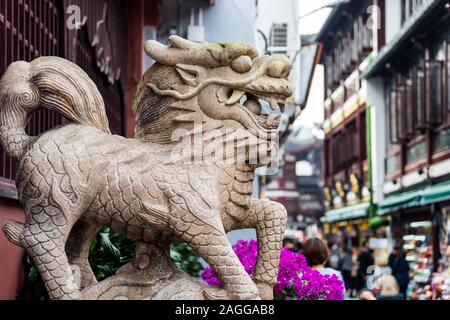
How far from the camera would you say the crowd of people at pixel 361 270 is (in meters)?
6.65

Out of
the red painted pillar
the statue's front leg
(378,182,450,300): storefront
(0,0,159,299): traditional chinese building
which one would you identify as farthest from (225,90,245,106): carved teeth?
(378,182,450,300): storefront

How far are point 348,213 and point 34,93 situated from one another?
28.7 meters

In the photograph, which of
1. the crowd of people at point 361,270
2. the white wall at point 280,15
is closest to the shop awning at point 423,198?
the crowd of people at point 361,270

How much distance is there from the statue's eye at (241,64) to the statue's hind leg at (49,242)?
0.84m

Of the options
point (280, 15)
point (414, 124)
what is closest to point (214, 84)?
point (280, 15)

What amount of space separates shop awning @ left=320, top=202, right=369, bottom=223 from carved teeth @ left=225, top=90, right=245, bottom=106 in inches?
1001

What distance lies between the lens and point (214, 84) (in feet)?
10.6

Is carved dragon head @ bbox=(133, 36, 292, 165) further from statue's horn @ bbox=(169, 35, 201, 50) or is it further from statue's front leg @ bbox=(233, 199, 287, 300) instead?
statue's front leg @ bbox=(233, 199, 287, 300)

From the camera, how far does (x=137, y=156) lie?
3219 mm

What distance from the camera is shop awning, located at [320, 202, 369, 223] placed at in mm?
29023

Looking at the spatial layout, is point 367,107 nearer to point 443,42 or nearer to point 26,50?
point 443,42

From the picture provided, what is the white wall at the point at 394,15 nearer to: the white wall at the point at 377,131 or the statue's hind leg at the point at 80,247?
the white wall at the point at 377,131

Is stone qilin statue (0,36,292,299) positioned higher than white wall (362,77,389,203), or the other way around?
white wall (362,77,389,203)
